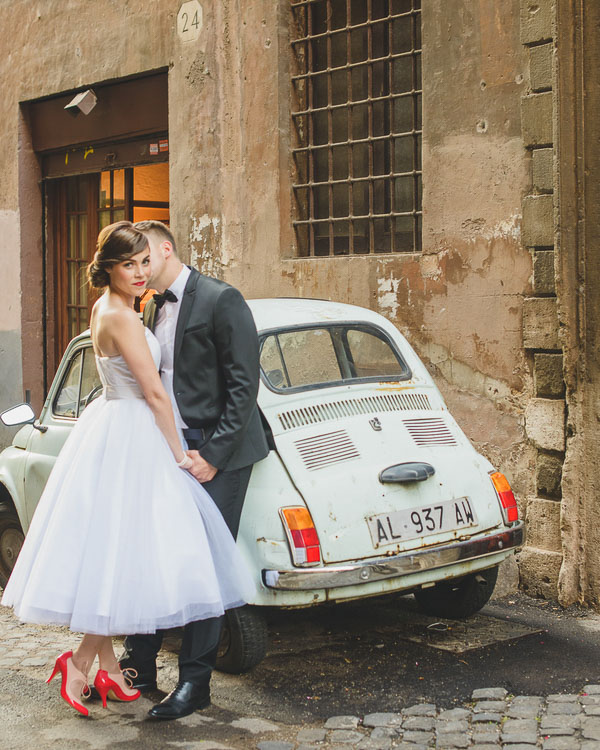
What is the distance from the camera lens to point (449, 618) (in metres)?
5.43

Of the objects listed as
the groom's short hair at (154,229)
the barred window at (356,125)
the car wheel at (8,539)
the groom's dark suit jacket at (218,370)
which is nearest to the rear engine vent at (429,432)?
the groom's dark suit jacket at (218,370)

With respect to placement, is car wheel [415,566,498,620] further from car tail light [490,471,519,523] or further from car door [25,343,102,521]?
car door [25,343,102,521]

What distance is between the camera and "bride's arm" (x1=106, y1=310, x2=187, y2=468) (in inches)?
157

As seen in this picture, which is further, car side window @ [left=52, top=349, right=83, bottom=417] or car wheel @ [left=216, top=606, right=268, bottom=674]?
car side window @ [left=52, top=349, right=83, bottom=417]

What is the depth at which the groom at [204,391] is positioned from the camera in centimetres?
408

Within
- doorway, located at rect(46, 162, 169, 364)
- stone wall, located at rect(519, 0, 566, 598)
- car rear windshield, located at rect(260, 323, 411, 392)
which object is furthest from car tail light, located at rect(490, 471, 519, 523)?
doorway, located at rect(46, 162, 169, 364)

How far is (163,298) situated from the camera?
14.1 ft

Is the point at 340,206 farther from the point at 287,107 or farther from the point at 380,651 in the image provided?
the point at 380,651

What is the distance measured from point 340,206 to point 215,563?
467 cm

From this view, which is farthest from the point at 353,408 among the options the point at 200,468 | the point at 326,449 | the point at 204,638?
the point at 204,638

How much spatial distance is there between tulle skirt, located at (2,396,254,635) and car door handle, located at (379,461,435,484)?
2.61 feet

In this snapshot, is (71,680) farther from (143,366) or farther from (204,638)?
(143,366)

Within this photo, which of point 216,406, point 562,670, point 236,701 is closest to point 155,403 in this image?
point 216,406

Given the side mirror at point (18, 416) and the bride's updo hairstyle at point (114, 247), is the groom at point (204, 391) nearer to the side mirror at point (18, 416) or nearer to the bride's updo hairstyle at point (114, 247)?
the bride's updo hairstyle at point (114, 247)
